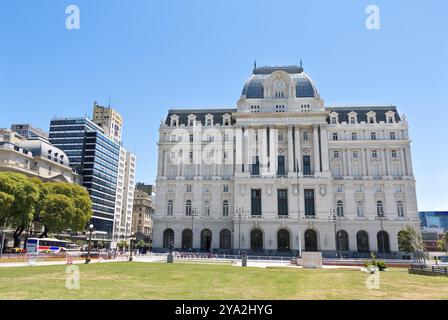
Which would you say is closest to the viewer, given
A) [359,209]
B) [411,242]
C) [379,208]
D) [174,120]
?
[411,242]

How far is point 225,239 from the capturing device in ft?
238

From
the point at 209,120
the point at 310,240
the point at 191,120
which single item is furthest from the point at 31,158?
the point at 310,240

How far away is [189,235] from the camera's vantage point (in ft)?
243

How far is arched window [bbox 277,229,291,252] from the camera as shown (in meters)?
69.2

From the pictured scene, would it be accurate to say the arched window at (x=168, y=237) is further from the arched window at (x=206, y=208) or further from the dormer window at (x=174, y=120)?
the dormer window at (x=174, y=120)

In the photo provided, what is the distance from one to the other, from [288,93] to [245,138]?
14188mm

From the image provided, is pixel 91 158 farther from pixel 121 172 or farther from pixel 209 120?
pixel 209 120

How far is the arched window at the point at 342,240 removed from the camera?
227 ft

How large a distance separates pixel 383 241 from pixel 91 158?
8923 centimetres

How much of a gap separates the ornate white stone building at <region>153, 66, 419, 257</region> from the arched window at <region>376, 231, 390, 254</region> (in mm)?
196

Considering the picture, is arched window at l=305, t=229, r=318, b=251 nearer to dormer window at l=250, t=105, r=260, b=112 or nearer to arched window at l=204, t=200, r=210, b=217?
arched window at l=204, t=200, r=210, b=217

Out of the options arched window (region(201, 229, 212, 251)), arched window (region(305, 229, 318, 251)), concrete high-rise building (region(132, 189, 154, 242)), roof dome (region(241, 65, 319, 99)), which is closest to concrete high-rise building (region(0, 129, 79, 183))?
arched window (region(201, 229, 212, 251))

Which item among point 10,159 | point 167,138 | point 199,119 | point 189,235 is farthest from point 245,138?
point 10,159

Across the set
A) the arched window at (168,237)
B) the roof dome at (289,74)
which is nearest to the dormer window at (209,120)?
the roof dome at (289,74)
